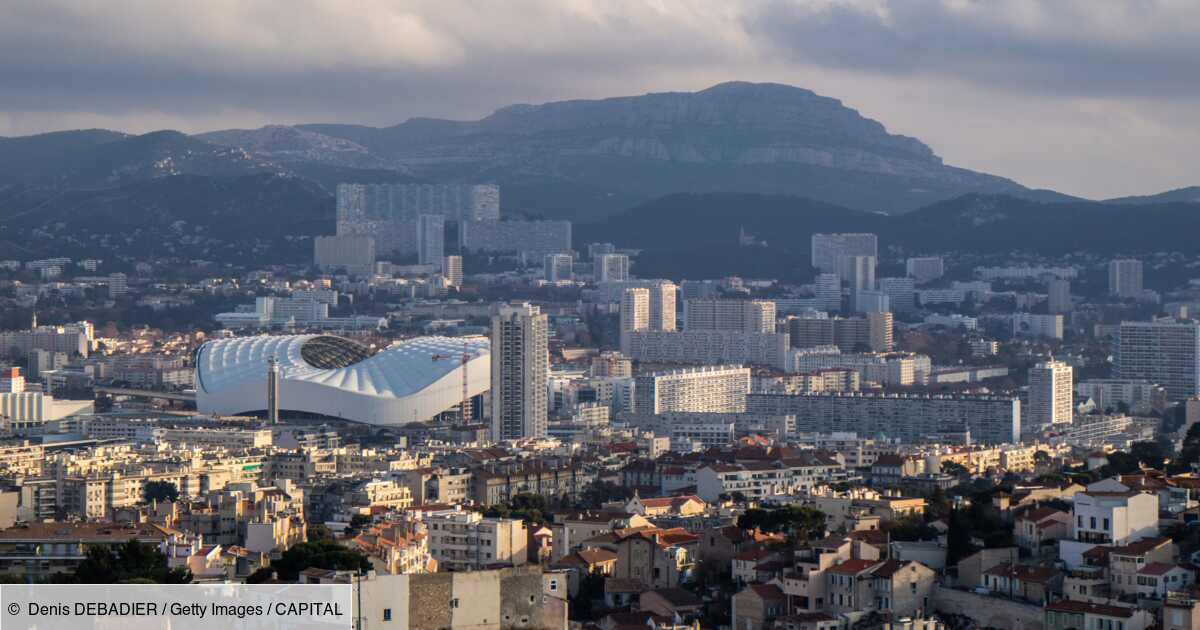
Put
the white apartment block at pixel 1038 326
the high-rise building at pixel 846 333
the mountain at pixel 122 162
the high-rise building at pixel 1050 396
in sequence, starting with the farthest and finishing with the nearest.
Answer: the mountain at pixel 122 162
the white apartment block at pixel 1038 326
the high-rise building at pixel 846 333
the high-rise building at pixel 1050 396

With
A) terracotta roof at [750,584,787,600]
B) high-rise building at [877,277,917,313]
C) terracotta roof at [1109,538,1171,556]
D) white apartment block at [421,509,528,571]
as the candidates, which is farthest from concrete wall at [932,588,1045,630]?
Result: high-rise building at [877,277,917,313]

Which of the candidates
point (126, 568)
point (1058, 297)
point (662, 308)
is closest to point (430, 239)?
point (662, 308)

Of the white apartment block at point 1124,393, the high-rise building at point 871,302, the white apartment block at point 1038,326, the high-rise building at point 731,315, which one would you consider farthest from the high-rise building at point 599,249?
the white apartment block at point 1124,393

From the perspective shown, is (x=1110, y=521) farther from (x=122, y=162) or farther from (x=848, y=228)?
(x=122, y=162)

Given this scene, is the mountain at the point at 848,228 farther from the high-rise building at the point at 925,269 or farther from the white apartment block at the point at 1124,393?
the white apartment block at the point at 1124,393

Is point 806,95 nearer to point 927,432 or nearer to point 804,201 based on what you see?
point 804,201
